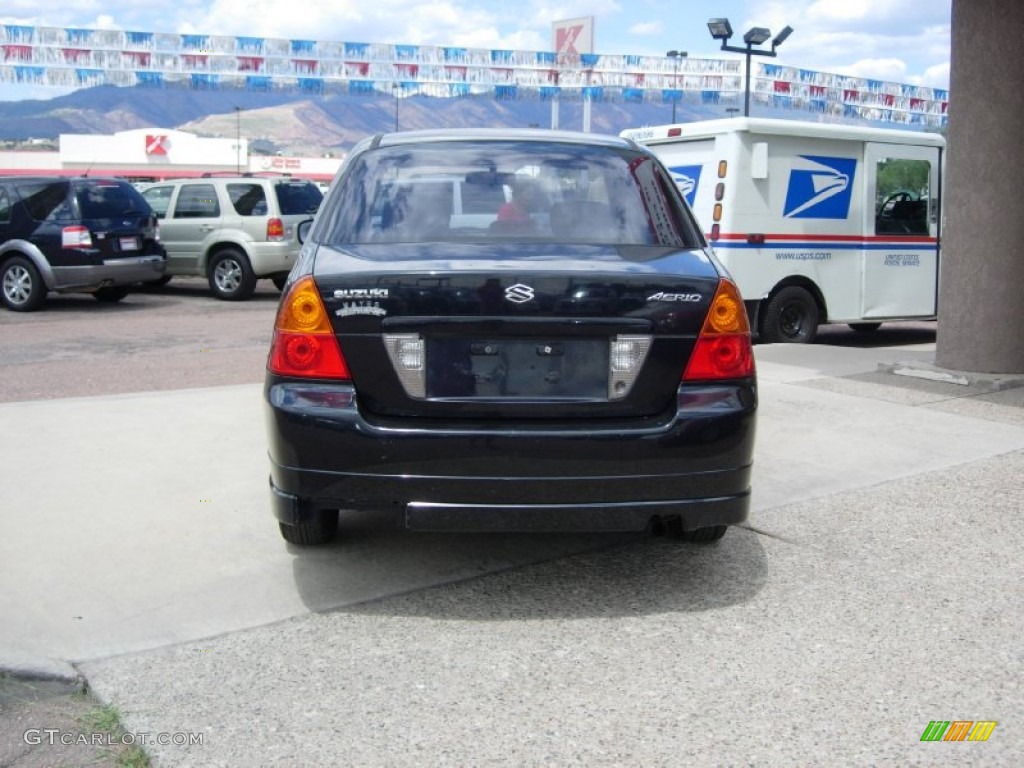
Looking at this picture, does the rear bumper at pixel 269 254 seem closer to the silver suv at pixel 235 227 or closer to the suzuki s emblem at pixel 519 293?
the silver suv at pixel 235 227

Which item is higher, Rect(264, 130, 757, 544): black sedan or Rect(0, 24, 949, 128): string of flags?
Rect(0, 24, 949, 128): string of flags

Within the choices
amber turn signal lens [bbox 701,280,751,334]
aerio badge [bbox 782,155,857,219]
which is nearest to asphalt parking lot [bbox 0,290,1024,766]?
amber turn signal lens [bbox 701,280,751,334]

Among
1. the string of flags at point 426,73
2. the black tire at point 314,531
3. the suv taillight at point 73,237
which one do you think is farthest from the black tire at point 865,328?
the string of flags at point 426,73

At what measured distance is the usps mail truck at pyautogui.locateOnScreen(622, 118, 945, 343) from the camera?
429 inches

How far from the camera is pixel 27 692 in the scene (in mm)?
3410

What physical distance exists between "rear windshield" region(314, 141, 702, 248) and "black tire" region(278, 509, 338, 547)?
113cm

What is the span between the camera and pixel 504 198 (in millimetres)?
4492

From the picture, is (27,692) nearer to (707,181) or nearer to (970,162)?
(970,162)

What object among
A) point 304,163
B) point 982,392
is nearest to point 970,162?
point 982,392

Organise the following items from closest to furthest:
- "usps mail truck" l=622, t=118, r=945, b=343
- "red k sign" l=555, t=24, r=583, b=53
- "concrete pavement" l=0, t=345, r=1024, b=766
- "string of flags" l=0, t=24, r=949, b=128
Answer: "concrete pavement" l=0, t=345, r=1024, b=766 < "usps mail truck" l=622, t=118, r=945, b=343 < "string of flags" l=0, t=24, r=949, b=128 < "red k sign" l=555, t=24, r=583, b=53

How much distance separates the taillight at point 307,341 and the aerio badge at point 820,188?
26.8 ft

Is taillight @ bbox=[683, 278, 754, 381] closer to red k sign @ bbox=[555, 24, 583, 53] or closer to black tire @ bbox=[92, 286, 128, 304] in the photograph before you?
black tire @ bbox=[92, 286, 128, 304]

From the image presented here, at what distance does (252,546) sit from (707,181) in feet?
25.0

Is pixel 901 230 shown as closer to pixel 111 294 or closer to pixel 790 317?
pixel 790 317
